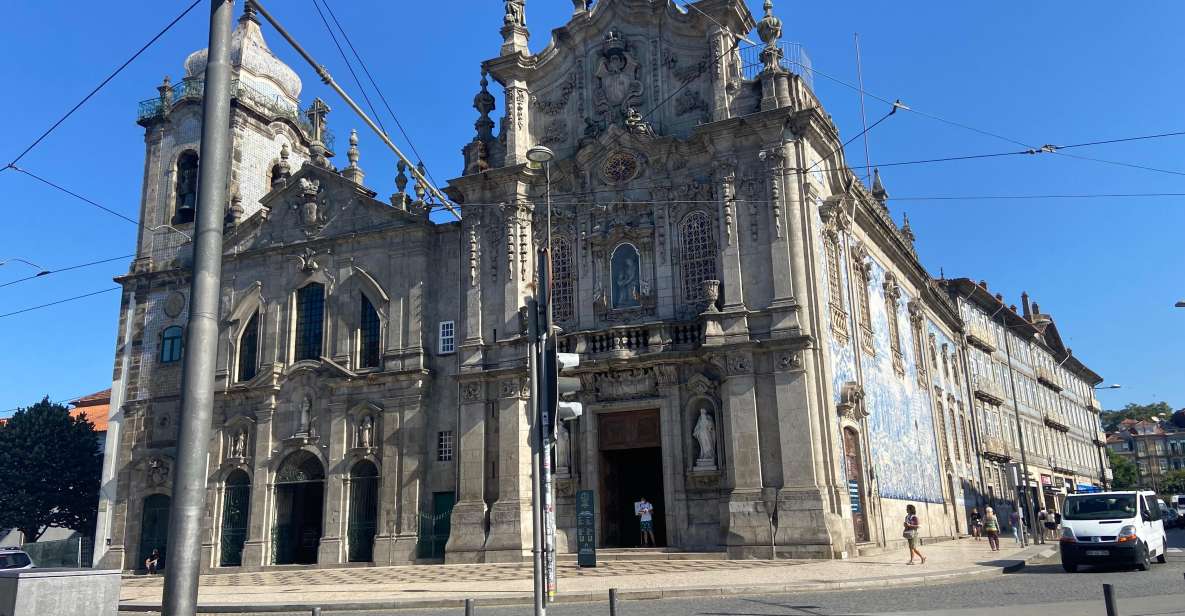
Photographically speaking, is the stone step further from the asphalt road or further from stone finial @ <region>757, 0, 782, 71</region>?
stone finial @ <region>757, 0, 782, 71</region>

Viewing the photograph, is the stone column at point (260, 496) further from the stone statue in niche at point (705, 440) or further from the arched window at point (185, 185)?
the stone statue in niche at point (705, 440)

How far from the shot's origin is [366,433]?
29.6 meters

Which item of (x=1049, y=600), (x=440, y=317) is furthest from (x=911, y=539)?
(x=440, y=317)

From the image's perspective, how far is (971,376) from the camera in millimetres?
51625

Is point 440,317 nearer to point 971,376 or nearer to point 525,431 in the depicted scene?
point 525,431

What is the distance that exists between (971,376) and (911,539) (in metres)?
33.3

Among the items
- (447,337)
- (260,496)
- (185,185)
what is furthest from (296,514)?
(185,185)

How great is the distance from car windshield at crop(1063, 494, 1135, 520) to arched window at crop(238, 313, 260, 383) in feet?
83.6

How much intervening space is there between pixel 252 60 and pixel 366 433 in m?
18.6

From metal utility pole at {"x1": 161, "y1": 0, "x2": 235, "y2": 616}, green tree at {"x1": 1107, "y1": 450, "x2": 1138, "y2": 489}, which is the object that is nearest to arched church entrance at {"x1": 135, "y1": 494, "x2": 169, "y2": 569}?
metal utility pole at {"x1": 161, "y1": 0, "x2": 235, "y2": 616}

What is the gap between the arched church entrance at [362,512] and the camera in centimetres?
2903

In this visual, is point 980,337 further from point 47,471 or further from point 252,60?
point 47,471

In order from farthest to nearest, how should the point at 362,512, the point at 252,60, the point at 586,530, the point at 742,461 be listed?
1. the point at 252,60
2. the point at 362,512
3. the point at 742,461
4. the point at 586,530

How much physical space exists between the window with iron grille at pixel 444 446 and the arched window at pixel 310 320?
580 cm
